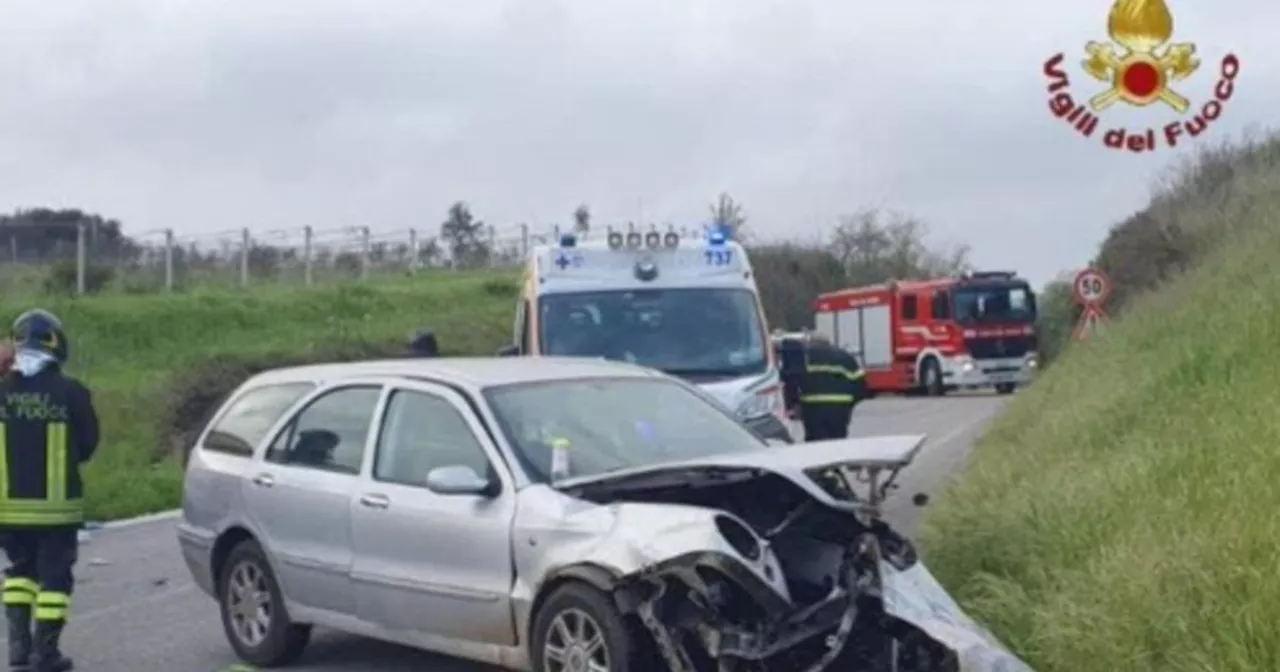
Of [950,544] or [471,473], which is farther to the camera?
[950,544]

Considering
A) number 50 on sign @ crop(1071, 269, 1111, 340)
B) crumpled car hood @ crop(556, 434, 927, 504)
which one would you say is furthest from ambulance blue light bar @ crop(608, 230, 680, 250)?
number 50 on sign @ crop(1071, 269, 1111, 340)

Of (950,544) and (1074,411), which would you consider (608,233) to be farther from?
(950,544)

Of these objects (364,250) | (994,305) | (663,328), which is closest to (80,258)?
(364,250)

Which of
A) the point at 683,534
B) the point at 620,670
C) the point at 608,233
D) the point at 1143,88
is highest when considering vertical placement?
the point at 1143,88

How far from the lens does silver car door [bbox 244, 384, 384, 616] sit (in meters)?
9.71

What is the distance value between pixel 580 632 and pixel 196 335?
31517 millimetres

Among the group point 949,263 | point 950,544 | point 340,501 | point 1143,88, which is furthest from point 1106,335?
point 949,263

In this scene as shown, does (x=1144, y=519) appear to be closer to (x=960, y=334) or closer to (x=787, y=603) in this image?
(x=787, y=603)

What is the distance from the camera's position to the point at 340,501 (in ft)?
31.9

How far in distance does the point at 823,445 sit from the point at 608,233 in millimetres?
7506

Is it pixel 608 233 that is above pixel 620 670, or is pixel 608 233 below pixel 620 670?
above

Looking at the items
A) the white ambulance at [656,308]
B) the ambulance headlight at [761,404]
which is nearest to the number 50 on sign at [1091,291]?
the white ambulance at [656,308]

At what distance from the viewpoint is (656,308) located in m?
15.7

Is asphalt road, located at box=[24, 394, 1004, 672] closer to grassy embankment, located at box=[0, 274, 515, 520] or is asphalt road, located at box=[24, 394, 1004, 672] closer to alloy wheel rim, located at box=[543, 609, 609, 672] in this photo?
alloy wheel rim, located at box=[543, 609, 609, 672]
